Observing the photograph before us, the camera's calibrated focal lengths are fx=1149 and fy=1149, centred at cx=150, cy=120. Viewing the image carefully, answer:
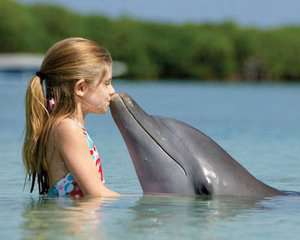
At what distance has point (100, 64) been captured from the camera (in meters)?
7.96

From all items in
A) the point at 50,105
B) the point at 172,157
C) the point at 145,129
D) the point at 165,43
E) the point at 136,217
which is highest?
the point at 165,43

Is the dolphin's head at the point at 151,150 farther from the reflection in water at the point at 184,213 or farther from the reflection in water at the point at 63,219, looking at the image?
the reflection in water at the point at 63,219

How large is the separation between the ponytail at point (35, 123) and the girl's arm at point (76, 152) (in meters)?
0.16

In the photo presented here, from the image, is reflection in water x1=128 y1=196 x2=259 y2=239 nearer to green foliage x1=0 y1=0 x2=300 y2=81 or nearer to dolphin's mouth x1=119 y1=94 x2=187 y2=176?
dolphin's mouth x1=119 y1=94 x2=187 y2=176

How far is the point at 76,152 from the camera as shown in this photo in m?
7.77

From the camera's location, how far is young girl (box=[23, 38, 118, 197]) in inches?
309

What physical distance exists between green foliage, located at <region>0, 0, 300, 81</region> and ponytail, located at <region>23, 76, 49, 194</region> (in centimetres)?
11248

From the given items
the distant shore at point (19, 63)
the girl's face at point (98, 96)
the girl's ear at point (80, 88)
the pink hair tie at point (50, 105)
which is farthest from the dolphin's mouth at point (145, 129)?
the distant shore at point (19, 63)

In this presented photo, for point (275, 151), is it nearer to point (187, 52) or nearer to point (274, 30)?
point (187, 52)

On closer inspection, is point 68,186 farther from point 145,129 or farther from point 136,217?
point 145,129

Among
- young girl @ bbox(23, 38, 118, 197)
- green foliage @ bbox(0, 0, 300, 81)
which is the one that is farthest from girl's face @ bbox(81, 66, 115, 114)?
green foliage @ bbox(0, 0, 300, 81)

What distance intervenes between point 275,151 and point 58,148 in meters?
8.71

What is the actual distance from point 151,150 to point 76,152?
1.94 feet

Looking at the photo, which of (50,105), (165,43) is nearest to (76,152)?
(50,105)
